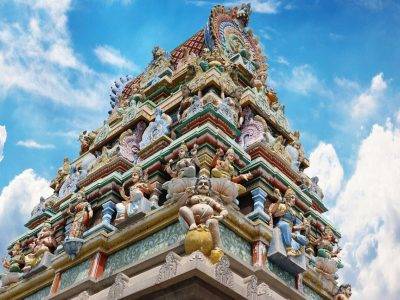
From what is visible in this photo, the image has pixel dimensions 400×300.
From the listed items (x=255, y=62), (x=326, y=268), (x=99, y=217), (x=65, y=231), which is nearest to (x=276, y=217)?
(x=326, y=268)

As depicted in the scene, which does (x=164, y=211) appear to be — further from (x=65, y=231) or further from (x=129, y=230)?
(x=65, y=231)

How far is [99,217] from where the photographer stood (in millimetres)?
14648

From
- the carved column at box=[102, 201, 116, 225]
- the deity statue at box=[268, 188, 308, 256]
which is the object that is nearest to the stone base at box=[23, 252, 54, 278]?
the carved column at box=[102, 201, 116, 225]

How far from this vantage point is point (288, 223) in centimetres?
1248

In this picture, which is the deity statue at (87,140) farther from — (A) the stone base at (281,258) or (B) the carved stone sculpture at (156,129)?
(A) the stone base at (281,258)

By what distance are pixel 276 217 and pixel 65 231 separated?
6.16 meters

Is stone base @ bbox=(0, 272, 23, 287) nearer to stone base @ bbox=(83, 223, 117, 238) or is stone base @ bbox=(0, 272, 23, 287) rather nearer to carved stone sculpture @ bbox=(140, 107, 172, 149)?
stone base @ bbox=(83, 223, 117, 238)

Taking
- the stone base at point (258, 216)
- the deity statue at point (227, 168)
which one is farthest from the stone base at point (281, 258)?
the deity statue at point (227, 168)

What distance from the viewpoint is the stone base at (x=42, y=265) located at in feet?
45.5

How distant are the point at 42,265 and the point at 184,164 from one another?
4.63 meters

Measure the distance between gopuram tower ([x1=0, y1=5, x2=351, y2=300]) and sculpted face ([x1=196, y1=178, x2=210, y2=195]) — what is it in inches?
0.8

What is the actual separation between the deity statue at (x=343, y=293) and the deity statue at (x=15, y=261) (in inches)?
332

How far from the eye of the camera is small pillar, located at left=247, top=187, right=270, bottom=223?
12430 millimetres

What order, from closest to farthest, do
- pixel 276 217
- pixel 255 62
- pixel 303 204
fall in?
pixel 276 217 → pixel 303 204 → pixel 255 62
